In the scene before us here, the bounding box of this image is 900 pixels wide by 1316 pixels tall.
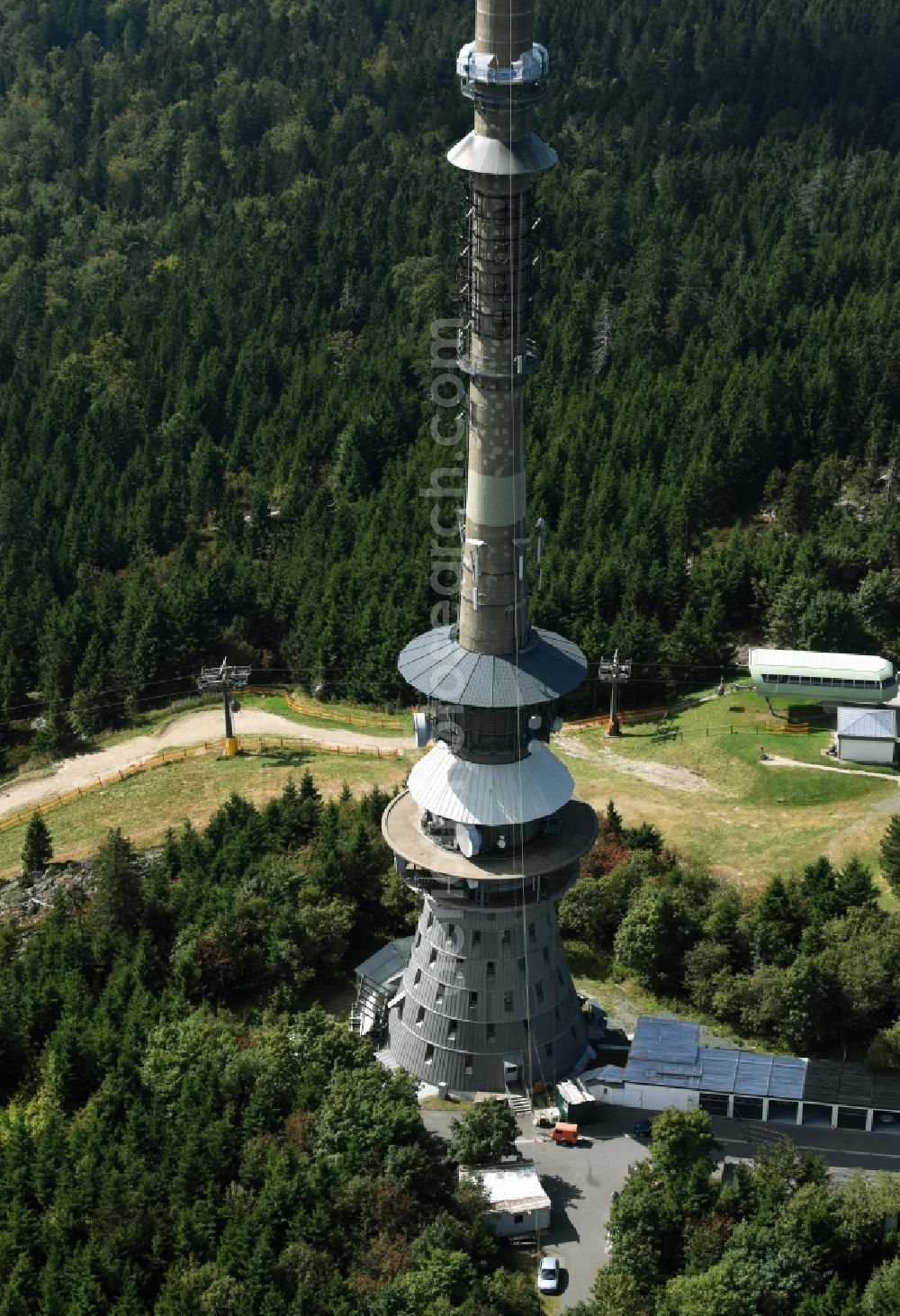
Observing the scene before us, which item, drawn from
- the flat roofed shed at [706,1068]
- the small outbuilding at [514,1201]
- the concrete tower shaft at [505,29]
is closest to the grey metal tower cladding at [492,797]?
the flat roofed shed at [706,1068]

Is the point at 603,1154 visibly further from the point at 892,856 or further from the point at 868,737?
the point at 868,737

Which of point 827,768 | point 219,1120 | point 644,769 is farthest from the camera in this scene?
point 644,769

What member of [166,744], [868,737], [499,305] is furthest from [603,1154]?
[166,744]

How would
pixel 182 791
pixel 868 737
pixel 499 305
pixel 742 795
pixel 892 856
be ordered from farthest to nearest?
pixel 182 791
pixel 868 737
pixel 742 795
pixel 892 856
pixel 499 305

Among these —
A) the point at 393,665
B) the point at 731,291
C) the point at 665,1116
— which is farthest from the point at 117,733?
the point at 731,291

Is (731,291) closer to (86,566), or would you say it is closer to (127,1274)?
(86,566)

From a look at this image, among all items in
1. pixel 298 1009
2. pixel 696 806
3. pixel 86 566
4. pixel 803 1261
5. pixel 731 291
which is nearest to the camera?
pixel 803 1261

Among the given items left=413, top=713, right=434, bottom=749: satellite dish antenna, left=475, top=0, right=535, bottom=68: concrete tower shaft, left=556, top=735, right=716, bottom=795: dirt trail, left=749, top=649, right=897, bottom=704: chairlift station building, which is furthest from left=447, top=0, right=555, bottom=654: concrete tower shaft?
left=749, top=649, right=897, bottom=704: chairlift station building

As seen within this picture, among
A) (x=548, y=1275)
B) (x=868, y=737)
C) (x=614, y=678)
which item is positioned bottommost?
(x=548, y=1275)
